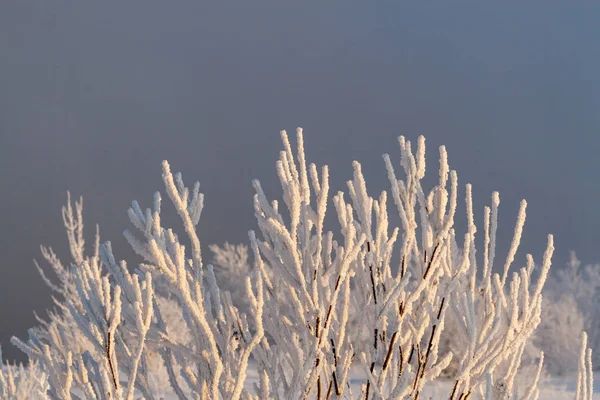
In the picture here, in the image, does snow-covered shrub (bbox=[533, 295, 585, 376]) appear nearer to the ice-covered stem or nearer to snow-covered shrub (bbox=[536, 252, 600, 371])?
snow-covered shrub (bbox=[536, 252, 600, 371])

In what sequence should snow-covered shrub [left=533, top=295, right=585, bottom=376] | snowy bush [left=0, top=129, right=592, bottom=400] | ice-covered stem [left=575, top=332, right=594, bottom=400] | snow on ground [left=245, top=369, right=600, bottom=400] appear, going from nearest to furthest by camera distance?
snowy bush [left=0, top=129, right=592, bottom=400] → ice-covered stem [left=575, top=332, right=594, bottom=400] → snow on ground [left=245, top=369, right=600, bottom=400] → snow-covered shrub [left=533, top=295, right=585, bottom=376]

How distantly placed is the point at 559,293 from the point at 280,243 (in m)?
22.5

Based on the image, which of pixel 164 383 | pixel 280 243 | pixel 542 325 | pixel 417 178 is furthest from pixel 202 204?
pixel 542 325

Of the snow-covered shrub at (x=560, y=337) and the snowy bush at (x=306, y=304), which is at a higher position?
the snow-covered shrub at (x=560, y=337)

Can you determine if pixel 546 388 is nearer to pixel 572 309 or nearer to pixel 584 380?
pixel 572 309

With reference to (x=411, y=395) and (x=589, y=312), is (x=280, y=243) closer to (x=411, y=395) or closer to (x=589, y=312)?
(x=411, y=395)

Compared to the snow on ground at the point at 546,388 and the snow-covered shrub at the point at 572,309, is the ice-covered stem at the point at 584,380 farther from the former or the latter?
the snow-covered shrub at the point at 572,309

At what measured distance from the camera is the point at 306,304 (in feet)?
7.52

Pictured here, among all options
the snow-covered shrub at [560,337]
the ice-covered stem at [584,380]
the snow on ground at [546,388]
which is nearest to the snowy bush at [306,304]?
the ice-covered stem at [584,380]

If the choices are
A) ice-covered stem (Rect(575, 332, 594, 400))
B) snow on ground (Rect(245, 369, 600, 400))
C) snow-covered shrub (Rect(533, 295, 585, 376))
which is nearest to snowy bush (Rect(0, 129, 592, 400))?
ice-covered stem (Rect(575, 332, 594, 400))

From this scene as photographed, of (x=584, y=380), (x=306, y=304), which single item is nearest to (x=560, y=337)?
(x=584, y=380)

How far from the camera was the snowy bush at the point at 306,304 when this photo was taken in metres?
2.16

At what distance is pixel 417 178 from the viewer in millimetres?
2512

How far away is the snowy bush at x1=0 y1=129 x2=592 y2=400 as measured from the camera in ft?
7.07
